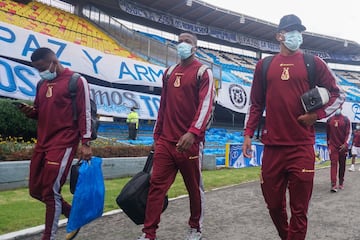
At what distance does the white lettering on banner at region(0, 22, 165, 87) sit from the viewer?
13398 mm

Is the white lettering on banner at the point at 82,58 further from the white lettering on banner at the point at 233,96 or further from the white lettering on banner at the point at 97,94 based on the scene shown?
the white lettering on banner at the point at 233,96

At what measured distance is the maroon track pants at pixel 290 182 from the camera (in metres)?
3.15

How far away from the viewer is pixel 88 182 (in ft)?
12.4

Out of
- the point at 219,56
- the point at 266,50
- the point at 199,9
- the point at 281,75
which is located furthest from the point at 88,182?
the point at 266,50

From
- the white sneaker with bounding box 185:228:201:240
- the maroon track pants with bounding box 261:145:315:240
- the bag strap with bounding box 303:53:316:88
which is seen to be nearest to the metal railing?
the white sneaker with bounding box 185:228:201:240

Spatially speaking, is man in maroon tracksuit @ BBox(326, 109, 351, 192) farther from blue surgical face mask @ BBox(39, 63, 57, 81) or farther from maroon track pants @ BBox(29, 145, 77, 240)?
blue surgical face mask @ BBox(39, 63, 57, 81)

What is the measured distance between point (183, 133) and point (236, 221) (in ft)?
6.06

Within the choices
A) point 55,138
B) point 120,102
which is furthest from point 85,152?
point 120,102

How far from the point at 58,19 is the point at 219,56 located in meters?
17.9

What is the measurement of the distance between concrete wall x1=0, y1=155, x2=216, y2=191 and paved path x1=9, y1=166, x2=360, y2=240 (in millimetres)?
2552

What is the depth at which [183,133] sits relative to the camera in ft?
12.9

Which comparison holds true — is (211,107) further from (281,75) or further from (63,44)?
(63,44)

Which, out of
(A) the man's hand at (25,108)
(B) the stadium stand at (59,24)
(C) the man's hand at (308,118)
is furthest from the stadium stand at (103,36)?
(C) the man's hand at (308,118)

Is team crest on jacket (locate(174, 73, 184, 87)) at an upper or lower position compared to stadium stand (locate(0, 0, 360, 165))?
lower
